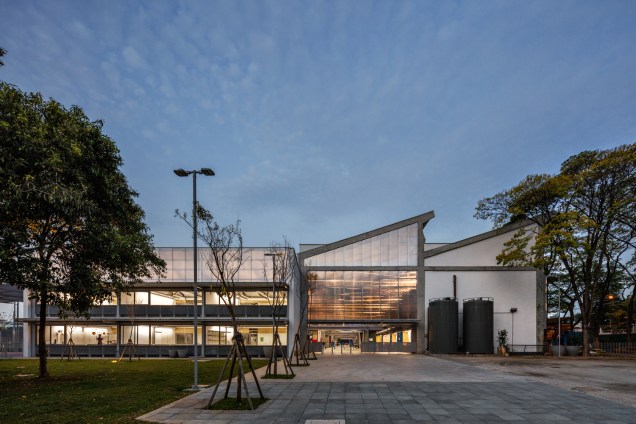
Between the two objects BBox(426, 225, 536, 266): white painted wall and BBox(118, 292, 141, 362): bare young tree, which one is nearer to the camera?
BBox(118, 292, 141, 362): bare young tree

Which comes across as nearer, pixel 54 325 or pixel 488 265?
pixel 54 325

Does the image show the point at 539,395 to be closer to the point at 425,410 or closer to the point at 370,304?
the point at 425,410

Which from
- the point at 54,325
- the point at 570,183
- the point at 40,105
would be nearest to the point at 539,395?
the point at 40,105

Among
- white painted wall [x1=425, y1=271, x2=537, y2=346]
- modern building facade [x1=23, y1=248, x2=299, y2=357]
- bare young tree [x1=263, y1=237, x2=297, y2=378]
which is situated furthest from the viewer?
white painted wall [x1=425, y1=271, x2=537, y2=346]

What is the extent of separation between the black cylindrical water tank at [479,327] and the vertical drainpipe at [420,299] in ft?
12.9

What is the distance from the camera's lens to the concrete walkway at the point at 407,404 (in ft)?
32.7

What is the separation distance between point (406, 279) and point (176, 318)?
2172cm

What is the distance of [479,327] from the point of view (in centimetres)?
3722

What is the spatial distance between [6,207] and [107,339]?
2800cm

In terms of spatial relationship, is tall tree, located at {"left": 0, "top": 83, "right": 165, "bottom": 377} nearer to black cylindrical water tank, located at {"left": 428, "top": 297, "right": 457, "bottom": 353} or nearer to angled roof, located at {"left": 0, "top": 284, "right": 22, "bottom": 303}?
angled roof, located at {"left": 0, "top": 284, "right": 22, "bottom": 303}

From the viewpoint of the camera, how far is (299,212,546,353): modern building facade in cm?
4003

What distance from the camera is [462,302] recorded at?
3984cm

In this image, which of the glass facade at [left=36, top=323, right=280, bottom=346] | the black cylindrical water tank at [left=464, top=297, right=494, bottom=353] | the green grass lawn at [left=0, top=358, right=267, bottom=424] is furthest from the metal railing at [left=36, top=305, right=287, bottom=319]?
the black cylindrical water tank at [left=464, top=297, right=494, bottom=353]

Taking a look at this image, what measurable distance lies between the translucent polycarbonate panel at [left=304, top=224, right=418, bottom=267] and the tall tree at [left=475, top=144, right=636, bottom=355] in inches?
334
